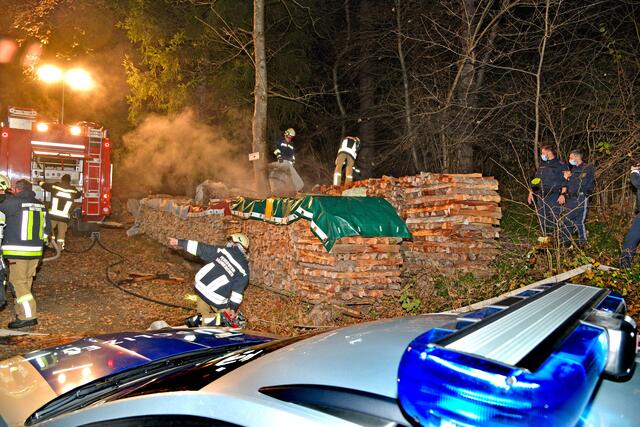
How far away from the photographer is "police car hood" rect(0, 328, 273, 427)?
232cm

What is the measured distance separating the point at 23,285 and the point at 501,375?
8.21 m

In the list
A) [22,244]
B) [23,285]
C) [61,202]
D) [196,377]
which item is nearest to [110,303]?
[23,285]

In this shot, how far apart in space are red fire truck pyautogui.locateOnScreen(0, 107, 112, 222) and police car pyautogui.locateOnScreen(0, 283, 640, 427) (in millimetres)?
13742

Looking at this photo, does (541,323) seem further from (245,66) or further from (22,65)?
(22,65)

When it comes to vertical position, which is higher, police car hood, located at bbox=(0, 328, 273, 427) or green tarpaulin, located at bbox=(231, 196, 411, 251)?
green tarpaulin, located at bbox=(231, 196, 411, 251)

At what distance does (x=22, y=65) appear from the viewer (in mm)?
22094

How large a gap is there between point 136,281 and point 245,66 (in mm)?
9726

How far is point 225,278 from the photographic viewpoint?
646 centimetres

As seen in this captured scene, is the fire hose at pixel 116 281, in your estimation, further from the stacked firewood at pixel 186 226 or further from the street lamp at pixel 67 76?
the street lamp at pixel 67 76

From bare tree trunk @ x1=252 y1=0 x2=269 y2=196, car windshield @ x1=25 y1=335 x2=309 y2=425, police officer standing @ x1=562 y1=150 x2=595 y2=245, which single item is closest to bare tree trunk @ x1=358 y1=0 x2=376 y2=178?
bare tree trunk @ x1=252 y1=0 x2=269 y2=196

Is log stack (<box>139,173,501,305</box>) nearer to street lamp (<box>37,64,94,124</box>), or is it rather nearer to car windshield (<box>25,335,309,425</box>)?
car windshield (<box>25,335,309,425</box>)

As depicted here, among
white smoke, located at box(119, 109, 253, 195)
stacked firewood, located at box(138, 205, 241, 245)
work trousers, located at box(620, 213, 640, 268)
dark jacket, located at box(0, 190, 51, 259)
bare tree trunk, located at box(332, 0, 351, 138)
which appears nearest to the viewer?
work trousers, located at box(620, 213, 640, 268)

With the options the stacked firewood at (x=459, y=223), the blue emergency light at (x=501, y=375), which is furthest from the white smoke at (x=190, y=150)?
the blue emergency light at (x=501, y=375)

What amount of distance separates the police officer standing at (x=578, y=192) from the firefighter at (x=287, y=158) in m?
7.57
